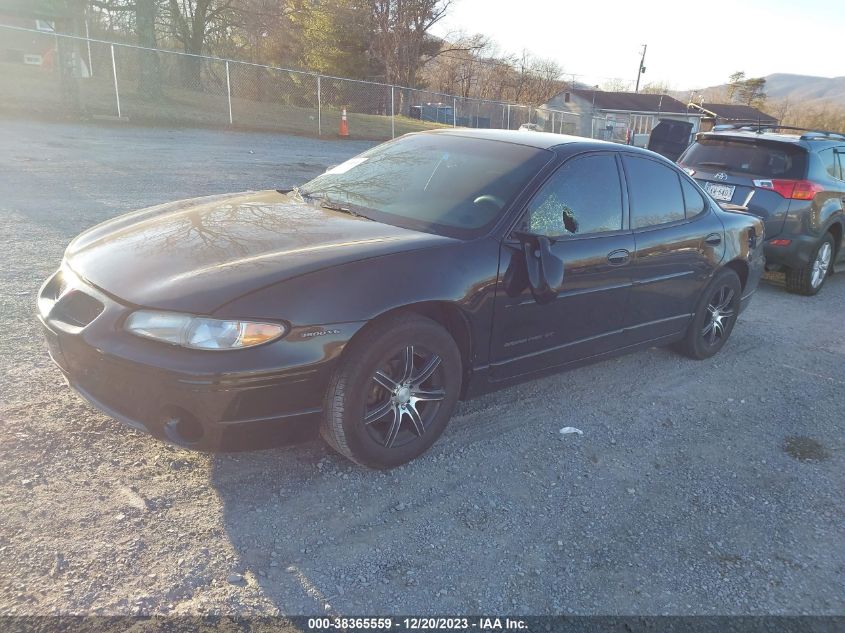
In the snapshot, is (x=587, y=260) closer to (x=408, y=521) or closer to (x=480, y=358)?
(x=480, y=358)

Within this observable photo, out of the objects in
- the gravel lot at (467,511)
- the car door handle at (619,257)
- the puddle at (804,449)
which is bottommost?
the puddle at (804,449)

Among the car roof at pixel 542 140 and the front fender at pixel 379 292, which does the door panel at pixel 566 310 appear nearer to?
the front fender at pixel 379 292

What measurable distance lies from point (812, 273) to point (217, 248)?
7.12 meters

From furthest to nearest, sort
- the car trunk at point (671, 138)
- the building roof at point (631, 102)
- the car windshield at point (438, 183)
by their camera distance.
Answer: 1. the building roof at point (631, 102)
2. the car trunk at point (671, 138)
3. the car windshield at point (438, 183)

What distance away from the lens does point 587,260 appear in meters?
3.85

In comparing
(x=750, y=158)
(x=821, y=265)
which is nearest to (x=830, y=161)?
(x=750, y=158)

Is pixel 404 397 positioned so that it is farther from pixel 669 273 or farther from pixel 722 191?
pixel 722 191

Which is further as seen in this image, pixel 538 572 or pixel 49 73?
pixel 49 73

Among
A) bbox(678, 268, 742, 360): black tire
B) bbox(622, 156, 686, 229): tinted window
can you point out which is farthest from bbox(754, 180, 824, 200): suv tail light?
bbox(622, 156, 686, 229): tinted window

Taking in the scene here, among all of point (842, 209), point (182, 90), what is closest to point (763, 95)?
point (182, 90)

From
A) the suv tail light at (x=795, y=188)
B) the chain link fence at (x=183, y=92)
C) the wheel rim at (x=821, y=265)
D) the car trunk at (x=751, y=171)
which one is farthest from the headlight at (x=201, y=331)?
the chain link fence at (x=183, y=92)

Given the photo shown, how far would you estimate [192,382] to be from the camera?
2570 millimetres

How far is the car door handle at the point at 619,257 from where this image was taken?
399cm

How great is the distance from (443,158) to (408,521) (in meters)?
2.24
